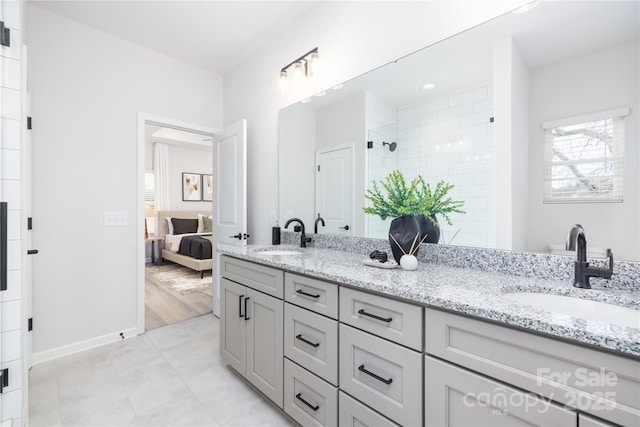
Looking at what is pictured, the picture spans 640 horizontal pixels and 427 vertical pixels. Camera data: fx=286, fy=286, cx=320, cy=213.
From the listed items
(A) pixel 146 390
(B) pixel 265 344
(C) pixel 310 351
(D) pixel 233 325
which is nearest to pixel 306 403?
(C) pixel 310 351

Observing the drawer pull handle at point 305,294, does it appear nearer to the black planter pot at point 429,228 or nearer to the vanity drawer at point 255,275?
the vanity drawer at point 255,275

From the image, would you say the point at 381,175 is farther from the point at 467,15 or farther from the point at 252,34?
the point at 252,34

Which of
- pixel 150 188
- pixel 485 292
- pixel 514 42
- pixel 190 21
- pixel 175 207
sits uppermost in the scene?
pixel 190 21

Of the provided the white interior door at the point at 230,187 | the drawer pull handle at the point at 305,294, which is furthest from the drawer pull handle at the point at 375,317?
the white interior door at the point at 230,187

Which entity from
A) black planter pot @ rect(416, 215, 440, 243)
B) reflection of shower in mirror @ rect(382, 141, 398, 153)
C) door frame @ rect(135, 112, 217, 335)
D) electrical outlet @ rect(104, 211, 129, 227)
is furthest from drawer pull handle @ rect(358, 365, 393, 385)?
electrical outlet @ rect(104, 211, 129, 227)

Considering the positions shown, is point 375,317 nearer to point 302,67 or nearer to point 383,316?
point 383,316

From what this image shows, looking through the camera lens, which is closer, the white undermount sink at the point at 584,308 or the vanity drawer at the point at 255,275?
the white undermount sink at the point at 584,308

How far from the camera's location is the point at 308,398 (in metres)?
1.41

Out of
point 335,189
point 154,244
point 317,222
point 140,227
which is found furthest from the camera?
point 154,244

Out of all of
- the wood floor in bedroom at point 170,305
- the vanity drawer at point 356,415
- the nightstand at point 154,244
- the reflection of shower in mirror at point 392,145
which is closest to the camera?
the vanity drawer at point 356,415

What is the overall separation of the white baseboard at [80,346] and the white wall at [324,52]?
1.44 m

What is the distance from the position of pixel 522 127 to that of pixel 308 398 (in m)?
1.62

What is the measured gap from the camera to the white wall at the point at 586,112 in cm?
104

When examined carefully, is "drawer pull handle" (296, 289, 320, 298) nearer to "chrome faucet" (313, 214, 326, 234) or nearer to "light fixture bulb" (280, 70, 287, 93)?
"chrome faucet" (313, 214, 326, 234)
